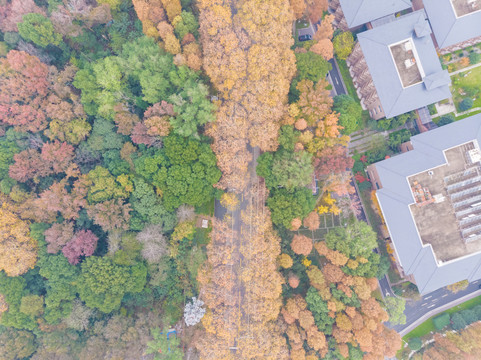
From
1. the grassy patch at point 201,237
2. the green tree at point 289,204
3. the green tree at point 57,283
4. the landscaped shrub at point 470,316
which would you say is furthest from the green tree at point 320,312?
the green tree at point 57,283

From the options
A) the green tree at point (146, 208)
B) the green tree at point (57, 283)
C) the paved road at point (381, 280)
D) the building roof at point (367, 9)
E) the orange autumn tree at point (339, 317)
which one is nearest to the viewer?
the green tree at point (146, 208)

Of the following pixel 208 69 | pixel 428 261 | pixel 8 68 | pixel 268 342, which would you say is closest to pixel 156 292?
pixel 268 342

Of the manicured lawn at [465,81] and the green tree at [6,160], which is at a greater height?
the green tree at [6,160]

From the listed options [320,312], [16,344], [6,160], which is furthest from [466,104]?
[16,344]

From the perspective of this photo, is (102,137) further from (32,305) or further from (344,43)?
(344,43)

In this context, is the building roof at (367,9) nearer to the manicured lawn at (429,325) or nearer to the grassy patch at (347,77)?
the grassy patch at (347,77)

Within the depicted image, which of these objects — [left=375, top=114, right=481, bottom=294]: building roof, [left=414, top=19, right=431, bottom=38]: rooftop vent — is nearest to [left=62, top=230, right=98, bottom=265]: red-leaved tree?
[left=375, top=114, right=481, bottom=294]: building roof

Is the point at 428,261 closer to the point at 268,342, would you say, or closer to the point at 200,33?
the point at 268,342
